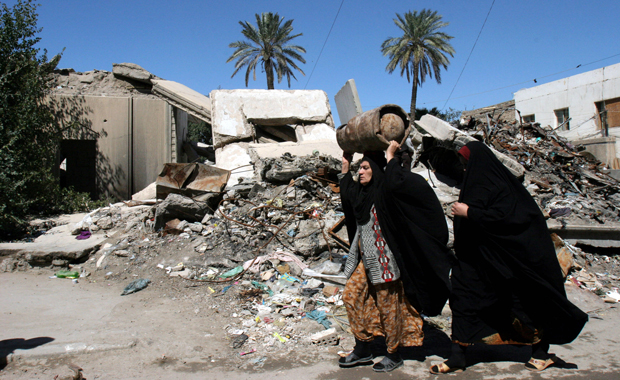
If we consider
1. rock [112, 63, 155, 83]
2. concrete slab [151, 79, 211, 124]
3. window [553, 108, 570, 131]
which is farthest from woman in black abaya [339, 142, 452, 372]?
window [553, 108, 570, 131]

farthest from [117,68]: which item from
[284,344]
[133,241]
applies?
[284,344]

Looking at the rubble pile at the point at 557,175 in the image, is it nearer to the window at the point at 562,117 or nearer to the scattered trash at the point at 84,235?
the scattered trash at the point at 84,235

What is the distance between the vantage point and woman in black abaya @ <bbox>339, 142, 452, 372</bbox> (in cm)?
257

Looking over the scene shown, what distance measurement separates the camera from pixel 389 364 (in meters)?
2.59

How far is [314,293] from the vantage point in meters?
3.97

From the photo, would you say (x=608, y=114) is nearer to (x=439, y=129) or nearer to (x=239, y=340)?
(x=439, y=129)

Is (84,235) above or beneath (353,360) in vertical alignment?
above

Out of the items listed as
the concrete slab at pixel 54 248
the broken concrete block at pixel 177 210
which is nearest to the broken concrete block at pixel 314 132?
the broken concrete block at pixel 177 210

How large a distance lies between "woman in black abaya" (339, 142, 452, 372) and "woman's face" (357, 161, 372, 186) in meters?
0.01

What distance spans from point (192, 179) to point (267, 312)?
3.54 m

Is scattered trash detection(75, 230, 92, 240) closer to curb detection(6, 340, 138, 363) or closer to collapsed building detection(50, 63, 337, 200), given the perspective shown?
collapsed building detection(50, 63, 337, 200)

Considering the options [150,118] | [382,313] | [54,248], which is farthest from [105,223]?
[382,313]

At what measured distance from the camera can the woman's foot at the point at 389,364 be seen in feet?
8.43

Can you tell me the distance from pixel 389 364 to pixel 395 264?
66 centimetres
